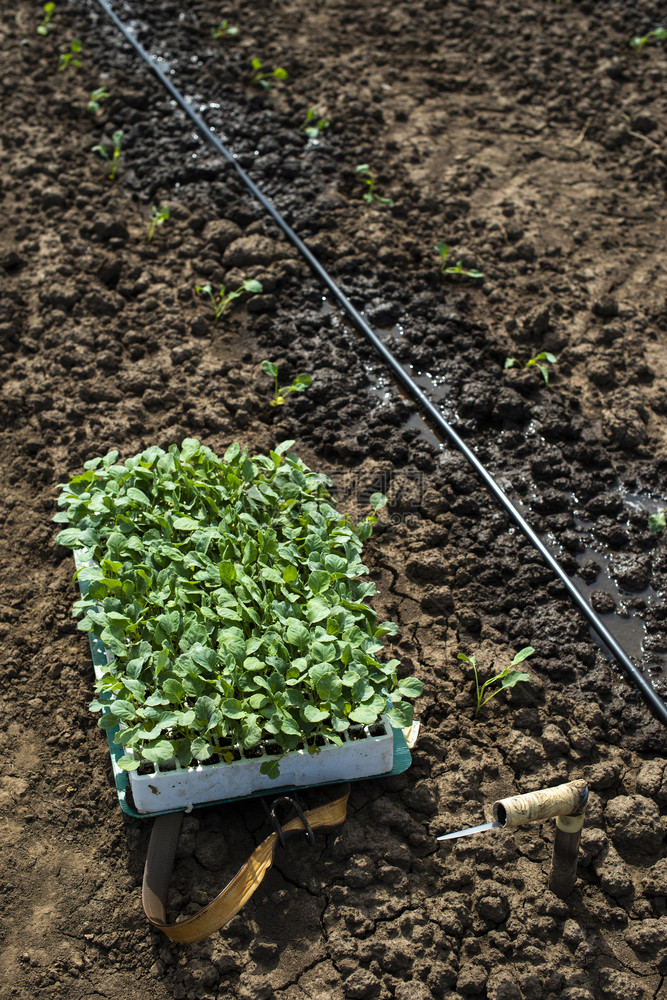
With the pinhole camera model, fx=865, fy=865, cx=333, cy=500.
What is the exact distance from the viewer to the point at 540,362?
4.48 meters

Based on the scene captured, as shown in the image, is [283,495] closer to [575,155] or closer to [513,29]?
[575,155]

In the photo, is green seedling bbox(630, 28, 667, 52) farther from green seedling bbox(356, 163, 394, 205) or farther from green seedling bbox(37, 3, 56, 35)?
green seedling bbox(37, 3, 56, 35)

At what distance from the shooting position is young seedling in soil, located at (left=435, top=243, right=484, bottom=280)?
4902mm

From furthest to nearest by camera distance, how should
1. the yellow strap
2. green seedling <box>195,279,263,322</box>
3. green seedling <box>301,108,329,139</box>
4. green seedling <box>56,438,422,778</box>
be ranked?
1. green seedling <box>301,108,329,139</box>
2. green seedling <box>195,279,263,322</box>
3. green seedling <box>56,438,422,778</box>
4. the yellow strap

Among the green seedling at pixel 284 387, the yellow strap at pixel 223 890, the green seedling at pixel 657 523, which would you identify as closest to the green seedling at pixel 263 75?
the green seedling at pixel 284 387

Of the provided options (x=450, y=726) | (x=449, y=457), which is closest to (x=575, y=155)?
(x=449, y=457)

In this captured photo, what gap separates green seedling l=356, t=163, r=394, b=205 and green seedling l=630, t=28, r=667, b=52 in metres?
2.70

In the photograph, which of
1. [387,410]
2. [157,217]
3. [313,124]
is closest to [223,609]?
[387,410]

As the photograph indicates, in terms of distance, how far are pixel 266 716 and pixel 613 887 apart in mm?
1256

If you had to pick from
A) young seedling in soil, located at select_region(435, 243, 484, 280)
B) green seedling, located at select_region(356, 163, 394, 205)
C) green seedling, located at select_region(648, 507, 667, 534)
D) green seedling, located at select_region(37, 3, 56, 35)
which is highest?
green seedling, located at select_region(37, 3, 56, 35)

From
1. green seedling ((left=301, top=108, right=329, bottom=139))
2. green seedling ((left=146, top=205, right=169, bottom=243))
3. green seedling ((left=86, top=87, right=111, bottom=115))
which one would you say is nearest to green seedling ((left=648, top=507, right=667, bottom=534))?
green seedling ((left=146, top=205, right=169, bottom=243))

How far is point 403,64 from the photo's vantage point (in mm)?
6480

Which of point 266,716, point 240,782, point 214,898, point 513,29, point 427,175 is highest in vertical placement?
point 513,29

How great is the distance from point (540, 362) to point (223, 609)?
2.37 m
